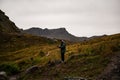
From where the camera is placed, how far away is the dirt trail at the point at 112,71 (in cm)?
3092

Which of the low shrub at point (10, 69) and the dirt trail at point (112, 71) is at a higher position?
→ the dirt trail at point (112, 71)

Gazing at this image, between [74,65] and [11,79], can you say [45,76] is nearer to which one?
[74,65]

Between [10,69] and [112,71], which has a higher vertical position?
[112,71]

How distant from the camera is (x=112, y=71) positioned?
105ft

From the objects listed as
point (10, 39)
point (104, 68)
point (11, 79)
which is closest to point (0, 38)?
point (10, 39)

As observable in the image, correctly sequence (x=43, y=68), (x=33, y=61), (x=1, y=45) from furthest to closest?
(x=1, y=45), (x=33, y=61), (x=43, y=68)

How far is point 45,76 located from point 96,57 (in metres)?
7.32

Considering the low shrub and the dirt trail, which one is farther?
the low shrub

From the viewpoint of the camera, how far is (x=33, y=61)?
58.8m

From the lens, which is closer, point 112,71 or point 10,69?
point 112,71

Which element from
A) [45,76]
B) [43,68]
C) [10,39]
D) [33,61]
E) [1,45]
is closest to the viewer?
[45,76]

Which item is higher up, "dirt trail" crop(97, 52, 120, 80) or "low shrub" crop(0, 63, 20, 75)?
"dirt trail" crop(97, 52, 120, 80)

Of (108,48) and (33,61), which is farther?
(33,61)

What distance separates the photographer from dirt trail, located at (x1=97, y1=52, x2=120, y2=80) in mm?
30922
